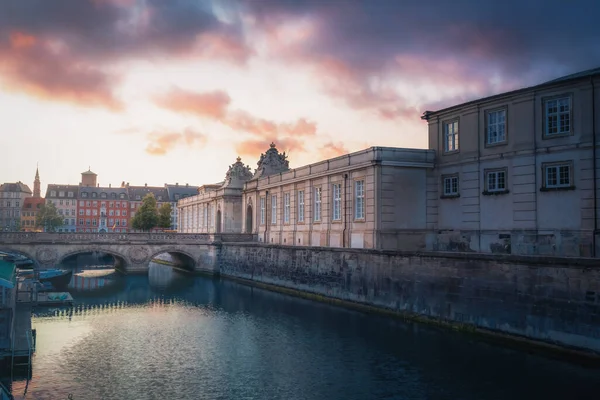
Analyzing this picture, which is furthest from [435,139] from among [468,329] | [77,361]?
[77,361]

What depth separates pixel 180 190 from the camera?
157000 millimetres

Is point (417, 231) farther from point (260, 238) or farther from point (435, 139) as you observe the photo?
point (260, 238)

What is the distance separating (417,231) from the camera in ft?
144

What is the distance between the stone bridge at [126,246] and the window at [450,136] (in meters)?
31.2

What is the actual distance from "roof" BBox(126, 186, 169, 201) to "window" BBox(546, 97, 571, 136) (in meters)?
128

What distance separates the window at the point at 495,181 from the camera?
124ft

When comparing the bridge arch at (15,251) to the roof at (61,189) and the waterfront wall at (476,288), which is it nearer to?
the waterfront wall at (476,288)

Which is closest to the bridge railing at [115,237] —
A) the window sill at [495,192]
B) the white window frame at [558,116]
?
the window sill at [495,192]

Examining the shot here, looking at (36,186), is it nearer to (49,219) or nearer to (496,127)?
(49,219)

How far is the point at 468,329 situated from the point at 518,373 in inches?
254

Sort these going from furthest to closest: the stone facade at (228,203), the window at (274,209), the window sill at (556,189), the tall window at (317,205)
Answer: the stone facade at (228,203) < the window at (274,209) < the tall window at (317,205) < the window sill at (556,189)

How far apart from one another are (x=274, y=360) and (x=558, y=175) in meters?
20.5

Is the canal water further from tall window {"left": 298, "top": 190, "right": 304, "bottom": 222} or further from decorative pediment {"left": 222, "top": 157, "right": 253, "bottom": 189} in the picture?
decorative pediment {"left": 222, "top": 157, "right": 253, "bottom": 189}

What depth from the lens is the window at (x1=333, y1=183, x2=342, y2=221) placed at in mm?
48362
